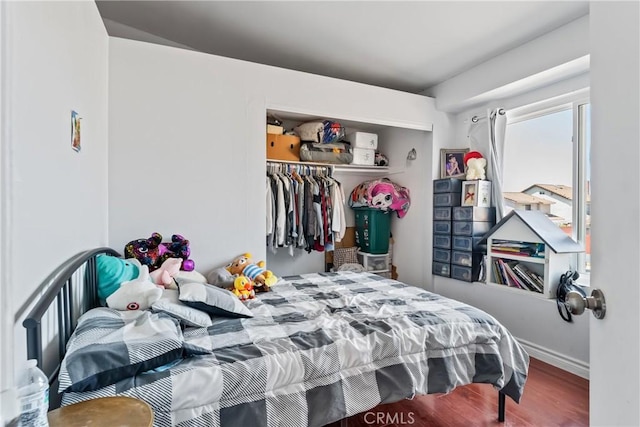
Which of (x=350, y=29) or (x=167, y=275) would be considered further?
(x=350, y=29)

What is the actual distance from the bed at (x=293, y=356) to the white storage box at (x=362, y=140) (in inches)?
86.4

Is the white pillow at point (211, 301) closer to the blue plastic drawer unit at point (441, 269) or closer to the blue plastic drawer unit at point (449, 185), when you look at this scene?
the blue plastic drawer unit at point (441, 269)

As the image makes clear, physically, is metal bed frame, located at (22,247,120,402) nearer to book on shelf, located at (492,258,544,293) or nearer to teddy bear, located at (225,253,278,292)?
teddy bear, located at (225,253,278,292)

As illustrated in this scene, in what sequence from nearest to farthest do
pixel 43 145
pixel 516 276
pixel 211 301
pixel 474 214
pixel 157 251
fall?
pixel 43 145 < pixel 211 301 < pixel 157 251 < pixel 516 276 < pixel 474 214

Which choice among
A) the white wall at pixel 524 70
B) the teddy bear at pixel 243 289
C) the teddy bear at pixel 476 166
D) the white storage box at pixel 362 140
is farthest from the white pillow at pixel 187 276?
the white wall at pixel 524 70

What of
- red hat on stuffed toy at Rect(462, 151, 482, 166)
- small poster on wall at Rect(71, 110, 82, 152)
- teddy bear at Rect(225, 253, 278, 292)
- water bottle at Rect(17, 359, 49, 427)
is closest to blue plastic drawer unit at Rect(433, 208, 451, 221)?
red hat on stuffed toy at Rect(462, 151, 482, 166)

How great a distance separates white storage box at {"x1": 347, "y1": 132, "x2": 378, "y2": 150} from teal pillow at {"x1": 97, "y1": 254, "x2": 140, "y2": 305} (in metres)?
2.76

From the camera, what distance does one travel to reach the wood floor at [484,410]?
6.32ft

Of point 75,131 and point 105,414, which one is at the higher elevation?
point 75,131

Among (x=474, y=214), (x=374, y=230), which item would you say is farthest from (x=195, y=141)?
(x=474, y=214)

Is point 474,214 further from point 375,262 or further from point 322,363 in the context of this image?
point 322,363

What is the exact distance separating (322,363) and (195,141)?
1.98 metres

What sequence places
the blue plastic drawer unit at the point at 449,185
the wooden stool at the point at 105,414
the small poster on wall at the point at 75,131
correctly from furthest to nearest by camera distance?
the blue plastic drawer unit at the point at 449,185 < the small poster on wall at the point at 75,131 < the wooden stool at the point at 105,414

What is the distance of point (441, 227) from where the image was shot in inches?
142
